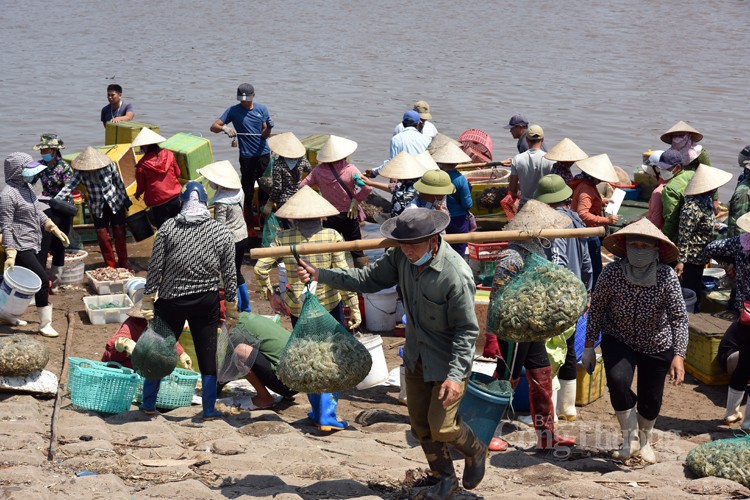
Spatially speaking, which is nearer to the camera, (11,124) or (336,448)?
(336,448)

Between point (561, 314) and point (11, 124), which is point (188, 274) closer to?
point (561, 314)

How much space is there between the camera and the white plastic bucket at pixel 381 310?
9.61m

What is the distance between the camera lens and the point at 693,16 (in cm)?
3741

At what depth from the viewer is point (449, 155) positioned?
9844 mm

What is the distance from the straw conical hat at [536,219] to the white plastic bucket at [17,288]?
4923mm

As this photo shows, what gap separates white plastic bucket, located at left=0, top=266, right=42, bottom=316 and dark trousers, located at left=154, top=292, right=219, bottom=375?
281 centimetres

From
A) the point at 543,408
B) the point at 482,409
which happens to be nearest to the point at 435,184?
the point at 543,408

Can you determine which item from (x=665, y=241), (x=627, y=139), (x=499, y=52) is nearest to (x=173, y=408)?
(x=665, y=241)

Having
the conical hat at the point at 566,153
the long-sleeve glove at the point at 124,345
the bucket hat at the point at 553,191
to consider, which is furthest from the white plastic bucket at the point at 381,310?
the long-sleeve glove at the point at 124,345

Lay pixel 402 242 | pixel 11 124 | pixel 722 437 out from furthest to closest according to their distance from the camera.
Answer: pixel 11 124
pixel 722 437
pixel 402 242

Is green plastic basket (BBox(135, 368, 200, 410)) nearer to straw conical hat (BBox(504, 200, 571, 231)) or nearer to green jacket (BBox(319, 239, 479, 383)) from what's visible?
green jacket (BBox(319, 239, 479, 383))

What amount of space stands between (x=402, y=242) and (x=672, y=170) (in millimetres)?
5123

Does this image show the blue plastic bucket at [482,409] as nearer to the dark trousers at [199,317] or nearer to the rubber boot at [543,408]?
the rubber boot at [543,408]

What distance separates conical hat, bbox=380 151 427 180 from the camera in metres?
9.53
